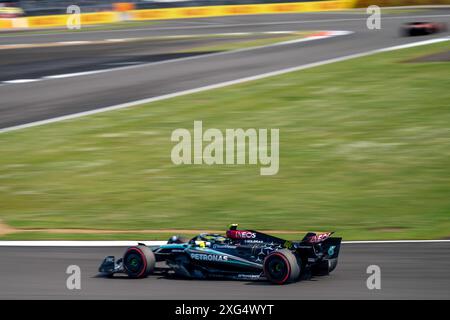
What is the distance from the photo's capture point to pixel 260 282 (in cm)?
946

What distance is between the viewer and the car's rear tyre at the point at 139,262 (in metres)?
9.73

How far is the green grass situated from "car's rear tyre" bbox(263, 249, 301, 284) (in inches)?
121

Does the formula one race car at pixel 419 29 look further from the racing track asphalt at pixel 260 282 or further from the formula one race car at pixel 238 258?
the formula one race car at pixel 238 258

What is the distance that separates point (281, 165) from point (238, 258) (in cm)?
732

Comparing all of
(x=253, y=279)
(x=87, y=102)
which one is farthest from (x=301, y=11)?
(x=253, y=279)

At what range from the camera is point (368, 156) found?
17031mm

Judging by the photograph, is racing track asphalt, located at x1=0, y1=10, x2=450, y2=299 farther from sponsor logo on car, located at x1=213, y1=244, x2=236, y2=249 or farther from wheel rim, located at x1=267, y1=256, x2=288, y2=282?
sponsor logo on car, located at x1=213, y1=244, x2=236, y2=249

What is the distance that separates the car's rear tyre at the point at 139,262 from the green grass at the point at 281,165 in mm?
2713

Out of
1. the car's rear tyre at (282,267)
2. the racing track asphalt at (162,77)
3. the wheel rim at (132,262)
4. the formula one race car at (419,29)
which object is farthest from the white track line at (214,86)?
the car's rear tyre at (282,267)

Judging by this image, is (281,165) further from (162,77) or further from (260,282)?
(162,77)

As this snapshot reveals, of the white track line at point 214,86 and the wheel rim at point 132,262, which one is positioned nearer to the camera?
the wheel rim at point 132,262

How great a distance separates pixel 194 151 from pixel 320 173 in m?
3.19

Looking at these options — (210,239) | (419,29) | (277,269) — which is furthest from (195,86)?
(277,269)
